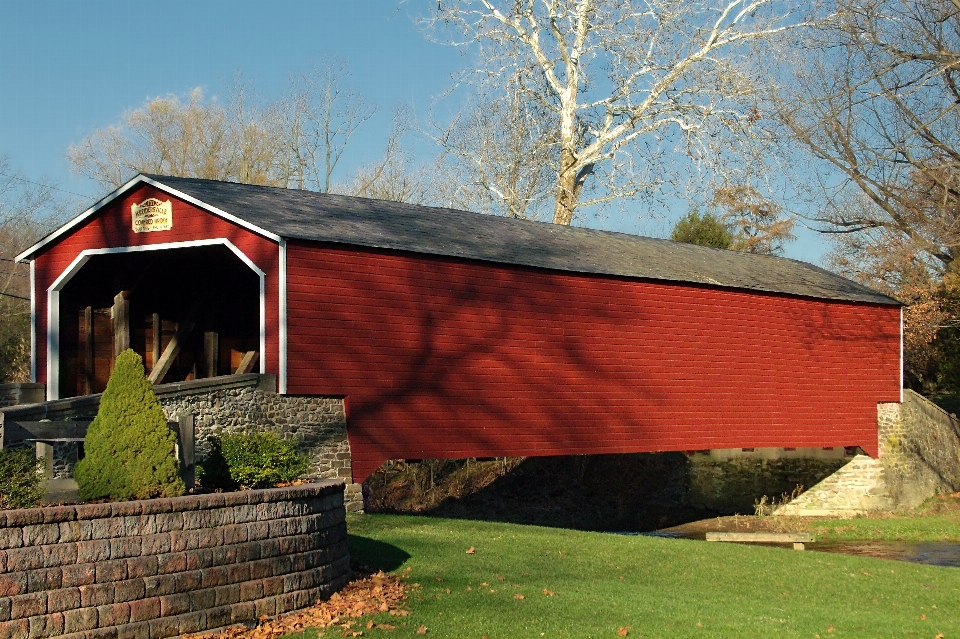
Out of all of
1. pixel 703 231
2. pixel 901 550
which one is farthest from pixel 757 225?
pixel 901 550

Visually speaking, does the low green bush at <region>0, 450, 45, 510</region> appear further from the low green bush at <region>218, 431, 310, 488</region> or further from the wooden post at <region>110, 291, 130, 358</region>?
the wooden post at <region>110, 291, 130, 358</region>

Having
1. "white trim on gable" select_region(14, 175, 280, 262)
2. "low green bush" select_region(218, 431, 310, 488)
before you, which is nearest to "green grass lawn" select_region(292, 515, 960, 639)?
"low green bush" select_region(218, 431, 310, 488)

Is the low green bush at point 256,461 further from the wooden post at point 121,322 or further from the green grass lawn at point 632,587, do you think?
the wooden post at point 121,322

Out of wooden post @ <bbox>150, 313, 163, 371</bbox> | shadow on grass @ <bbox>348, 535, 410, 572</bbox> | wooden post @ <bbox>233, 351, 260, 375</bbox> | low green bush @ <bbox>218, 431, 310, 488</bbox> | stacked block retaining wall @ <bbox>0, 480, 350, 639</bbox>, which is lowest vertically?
shadow on grass @ <bbox>348, 535, 410, 572</bbox>

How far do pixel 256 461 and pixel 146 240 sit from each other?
30.2 feet

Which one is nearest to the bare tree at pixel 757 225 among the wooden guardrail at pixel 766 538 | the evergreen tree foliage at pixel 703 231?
the evergreen tree foliage at pixel 703 231

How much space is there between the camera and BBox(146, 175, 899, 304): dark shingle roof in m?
17.3

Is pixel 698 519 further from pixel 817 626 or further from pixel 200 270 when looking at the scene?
pixel 817 626

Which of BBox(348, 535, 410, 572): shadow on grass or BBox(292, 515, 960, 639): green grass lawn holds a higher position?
BBox(348, 535, 410, 572): shadow on grass

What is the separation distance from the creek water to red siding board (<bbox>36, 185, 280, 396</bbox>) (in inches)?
463

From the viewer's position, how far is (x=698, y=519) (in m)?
29.0

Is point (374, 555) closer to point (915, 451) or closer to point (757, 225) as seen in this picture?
point (915, 451)

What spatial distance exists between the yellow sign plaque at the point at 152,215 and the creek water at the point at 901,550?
538 inches

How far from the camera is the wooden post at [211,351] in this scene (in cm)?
2161
